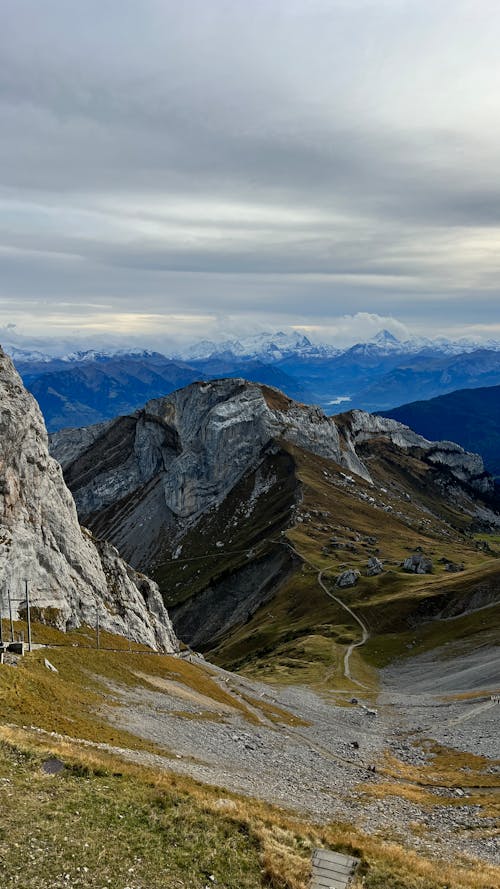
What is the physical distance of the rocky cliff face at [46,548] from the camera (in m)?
80.4

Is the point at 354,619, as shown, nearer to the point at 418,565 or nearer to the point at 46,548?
the point at 418,565

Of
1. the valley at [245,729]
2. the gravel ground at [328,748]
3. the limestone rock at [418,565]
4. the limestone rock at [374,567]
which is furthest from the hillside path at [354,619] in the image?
the gravel ground at [328,748]

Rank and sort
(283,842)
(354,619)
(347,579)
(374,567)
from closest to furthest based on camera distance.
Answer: (283,842) → (354,619) → (347,579) → (374,567)

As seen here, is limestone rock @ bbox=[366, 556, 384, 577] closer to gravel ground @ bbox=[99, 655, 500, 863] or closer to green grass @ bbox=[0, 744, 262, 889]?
gravel ground @ bbox=[99, 655, 500, 863]

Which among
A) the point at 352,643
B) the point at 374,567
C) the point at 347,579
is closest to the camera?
the point at 352,643

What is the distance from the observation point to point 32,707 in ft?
144

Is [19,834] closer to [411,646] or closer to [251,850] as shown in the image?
[251,850]

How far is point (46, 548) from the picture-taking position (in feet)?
283

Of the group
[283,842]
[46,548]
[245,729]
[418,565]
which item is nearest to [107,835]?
[283,842]

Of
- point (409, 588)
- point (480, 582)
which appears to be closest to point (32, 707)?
point (480, 582)

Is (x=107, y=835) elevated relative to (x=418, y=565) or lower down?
elevated

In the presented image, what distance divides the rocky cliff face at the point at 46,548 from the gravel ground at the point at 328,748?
1855 cm

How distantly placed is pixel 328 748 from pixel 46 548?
43569 millimetres

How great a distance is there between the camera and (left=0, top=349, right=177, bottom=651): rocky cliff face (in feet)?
264
